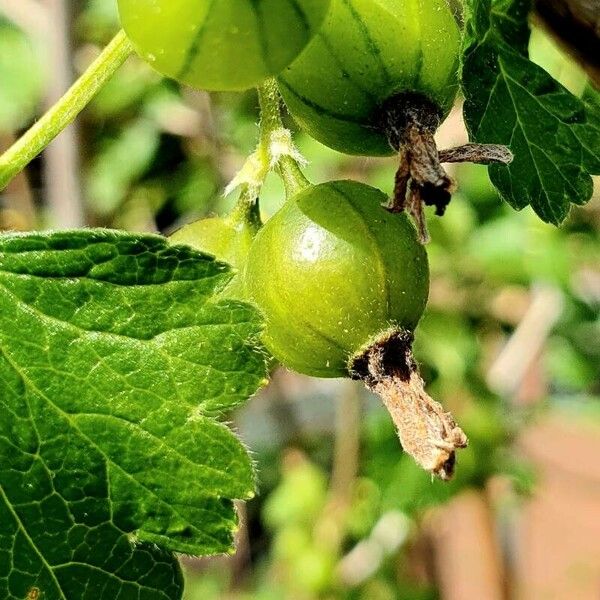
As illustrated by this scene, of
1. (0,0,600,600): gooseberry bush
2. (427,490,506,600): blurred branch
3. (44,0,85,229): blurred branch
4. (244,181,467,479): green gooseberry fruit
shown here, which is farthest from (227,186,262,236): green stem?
(427,490,506,600): blurred branch

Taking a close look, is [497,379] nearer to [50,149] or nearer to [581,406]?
[581,406]

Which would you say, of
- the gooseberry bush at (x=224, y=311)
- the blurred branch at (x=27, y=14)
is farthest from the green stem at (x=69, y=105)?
the blurred branch at (x=27, y=14)

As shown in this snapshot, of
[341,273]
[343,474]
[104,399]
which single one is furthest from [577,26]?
[343,474]

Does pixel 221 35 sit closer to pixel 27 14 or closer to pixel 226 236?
pixel 226 236

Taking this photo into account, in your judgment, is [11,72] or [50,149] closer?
[50,149]

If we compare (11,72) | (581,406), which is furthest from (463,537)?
(11,72)

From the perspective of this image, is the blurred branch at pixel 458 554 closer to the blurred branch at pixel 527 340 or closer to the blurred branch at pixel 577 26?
the blurred branch at pixel 527 340

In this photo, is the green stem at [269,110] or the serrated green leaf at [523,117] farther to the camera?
the green stem at [269,110]

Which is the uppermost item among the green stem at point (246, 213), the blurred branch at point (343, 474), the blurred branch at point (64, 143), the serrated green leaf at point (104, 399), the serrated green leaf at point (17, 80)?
the green stem at point (246, 213)

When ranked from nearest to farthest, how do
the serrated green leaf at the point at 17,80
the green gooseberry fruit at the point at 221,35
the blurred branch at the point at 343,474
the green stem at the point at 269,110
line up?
the green gooseberry fruit at the point at 221,35 < the green stem at the point at 269,110 < the serrated green leaf at the point at 17,80 < the blurred branch at the point at 343,474
